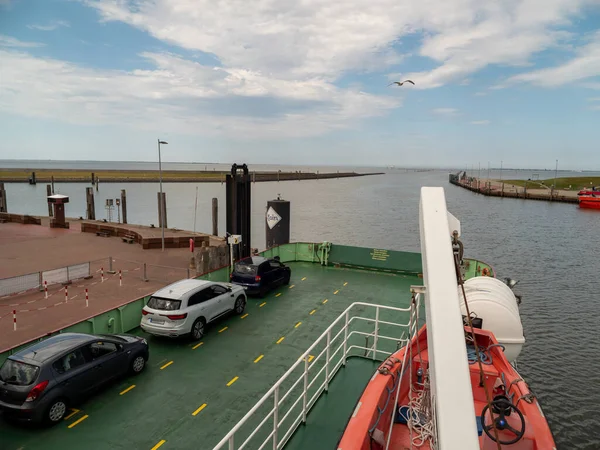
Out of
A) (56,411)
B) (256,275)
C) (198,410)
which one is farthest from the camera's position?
(256,275)

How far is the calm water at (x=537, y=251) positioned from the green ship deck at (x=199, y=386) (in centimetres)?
656

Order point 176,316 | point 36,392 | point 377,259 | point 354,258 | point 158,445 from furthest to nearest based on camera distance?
1. point 354,258
2. point 377,259
3. point 176,316
4. point 36,392
5. point 158,445

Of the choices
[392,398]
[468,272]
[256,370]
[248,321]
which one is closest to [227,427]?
[256,370]

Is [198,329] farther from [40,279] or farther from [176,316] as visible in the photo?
[40,279]

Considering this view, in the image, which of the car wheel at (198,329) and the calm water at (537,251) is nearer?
the car wheel at (198,329)

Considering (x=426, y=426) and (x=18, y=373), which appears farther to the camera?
(x=18, y=373)

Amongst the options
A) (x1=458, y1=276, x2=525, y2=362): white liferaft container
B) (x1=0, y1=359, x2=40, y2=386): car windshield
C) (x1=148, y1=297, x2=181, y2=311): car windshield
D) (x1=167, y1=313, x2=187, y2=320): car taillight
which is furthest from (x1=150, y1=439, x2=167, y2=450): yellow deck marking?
(x1=458, y1=276, x2=525, y2=362): white liferaft container

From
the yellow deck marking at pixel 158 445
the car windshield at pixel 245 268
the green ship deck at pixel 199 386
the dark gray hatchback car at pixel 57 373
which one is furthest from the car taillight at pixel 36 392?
the car windshield at pixel 245 268

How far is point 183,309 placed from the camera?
35.5 ft

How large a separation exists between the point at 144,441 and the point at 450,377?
6.36 meters

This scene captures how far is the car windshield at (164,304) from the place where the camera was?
10.9 m

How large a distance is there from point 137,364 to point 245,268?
6279 mm

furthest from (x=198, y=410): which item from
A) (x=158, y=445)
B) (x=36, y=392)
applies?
(x=36, y=392)

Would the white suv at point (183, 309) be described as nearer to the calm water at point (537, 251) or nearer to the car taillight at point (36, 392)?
the car taillight at point (36, 392)
